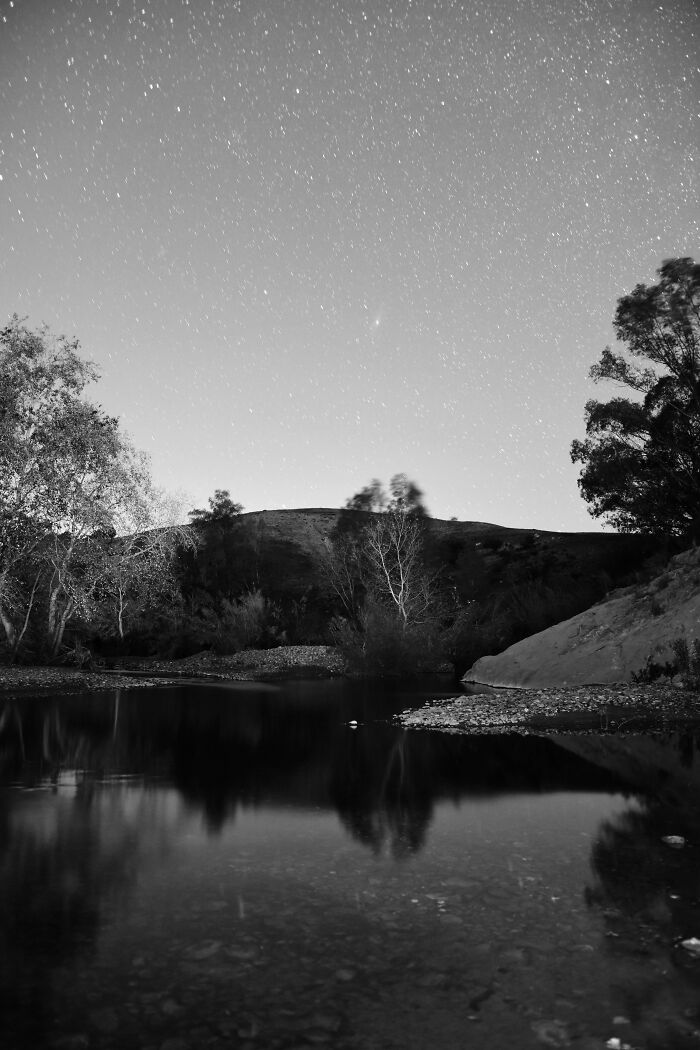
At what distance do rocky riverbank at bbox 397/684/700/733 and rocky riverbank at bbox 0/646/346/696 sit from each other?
42.4 feet

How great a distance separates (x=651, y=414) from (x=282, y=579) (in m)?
50.0

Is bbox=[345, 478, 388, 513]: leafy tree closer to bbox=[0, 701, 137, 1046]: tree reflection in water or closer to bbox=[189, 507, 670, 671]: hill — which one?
bbox=[189, 507, 670, 671]: hill

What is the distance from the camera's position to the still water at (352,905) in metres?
3.21

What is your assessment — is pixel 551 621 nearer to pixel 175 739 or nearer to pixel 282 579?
pixel 175 739

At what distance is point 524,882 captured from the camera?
512cm

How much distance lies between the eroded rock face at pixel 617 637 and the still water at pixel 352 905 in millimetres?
10782

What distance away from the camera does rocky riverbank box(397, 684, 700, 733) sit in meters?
13.9

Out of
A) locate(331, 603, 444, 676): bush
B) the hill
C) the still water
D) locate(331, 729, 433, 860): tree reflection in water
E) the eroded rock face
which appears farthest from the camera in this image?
locate(331, 603, 444, 676): bush

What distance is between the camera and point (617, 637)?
2198 centimetres

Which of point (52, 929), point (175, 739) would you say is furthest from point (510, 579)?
point (52, 929)

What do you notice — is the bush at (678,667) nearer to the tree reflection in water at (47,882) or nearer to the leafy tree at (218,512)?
the tree reflection in water at (47,882)

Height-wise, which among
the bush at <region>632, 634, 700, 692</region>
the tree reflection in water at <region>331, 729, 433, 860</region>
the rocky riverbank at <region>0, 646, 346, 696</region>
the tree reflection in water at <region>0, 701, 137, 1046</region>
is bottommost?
the rocky riverbank at <region>0, 646, 346, 696</region>

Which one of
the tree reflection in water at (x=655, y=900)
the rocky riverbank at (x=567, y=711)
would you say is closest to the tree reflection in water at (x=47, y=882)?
the tree reflection in water at (x=655, y=900)

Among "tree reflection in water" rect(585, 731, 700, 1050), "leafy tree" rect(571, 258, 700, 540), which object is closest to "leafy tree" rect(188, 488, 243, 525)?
"leafy tree" rect(571, 258, 700, 540)
